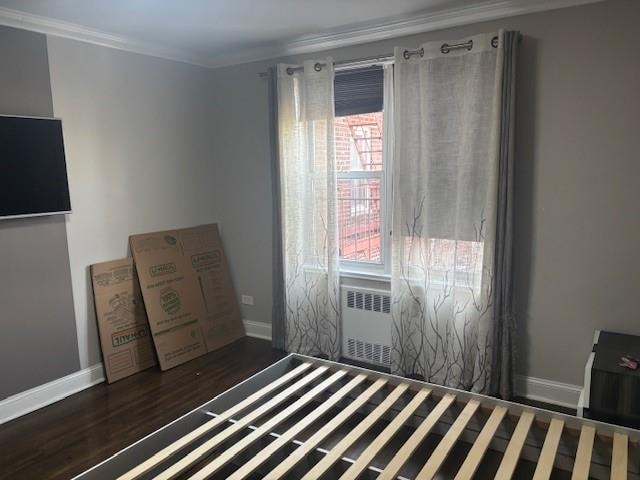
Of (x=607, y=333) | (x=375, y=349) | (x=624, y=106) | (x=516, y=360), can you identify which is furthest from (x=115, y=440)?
(x=624, y=106)

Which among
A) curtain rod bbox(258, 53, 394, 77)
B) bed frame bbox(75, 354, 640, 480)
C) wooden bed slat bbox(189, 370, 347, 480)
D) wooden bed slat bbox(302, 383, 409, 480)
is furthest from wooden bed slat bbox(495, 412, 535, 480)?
curtain rod bbox(258, 53, 394, 77)

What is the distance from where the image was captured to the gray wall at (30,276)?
275 centimetres

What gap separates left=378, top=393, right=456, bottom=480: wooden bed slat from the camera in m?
1.51

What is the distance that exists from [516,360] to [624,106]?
5.20ft

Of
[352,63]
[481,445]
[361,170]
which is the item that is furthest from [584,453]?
[352,63]

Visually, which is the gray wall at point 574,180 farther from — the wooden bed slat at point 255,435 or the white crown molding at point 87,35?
the white crown molding at point 87,35

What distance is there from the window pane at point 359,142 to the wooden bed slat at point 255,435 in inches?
64.9

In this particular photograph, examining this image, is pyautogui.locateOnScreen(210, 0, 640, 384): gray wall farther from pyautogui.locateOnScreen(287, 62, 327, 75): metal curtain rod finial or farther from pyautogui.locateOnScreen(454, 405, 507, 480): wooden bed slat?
pyautogui.locateOnScreen(454, 405, 507, 480): wooden bed slat

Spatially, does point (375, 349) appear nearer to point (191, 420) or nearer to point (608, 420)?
point (608, 420)

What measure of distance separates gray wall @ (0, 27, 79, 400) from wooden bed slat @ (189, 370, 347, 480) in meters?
1.77

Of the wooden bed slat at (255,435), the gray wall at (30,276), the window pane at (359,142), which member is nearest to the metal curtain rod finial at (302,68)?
the window pane at (359,142)

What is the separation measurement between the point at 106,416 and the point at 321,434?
5.62 feet

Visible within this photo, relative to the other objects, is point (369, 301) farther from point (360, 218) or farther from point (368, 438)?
point (368, 438)

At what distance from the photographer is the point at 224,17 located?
284 centimetres
